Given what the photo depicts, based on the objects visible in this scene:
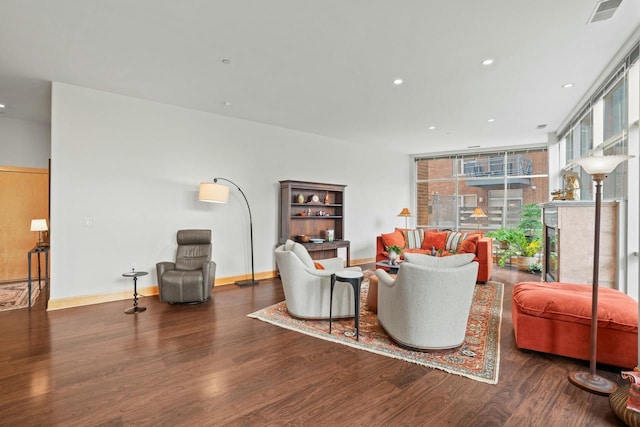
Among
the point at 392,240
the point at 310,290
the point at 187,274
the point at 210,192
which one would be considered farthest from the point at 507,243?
the point at 187,274

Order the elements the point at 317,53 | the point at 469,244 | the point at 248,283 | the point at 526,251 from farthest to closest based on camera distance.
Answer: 1. the point at 526,251
2. the point at 469,244
3. the point at 248,283
4. the point at 317,53

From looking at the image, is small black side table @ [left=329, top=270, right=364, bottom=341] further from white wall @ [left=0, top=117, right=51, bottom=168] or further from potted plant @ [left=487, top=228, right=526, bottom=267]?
white wall @ [left=0, top=117, right=51, bottom=168]

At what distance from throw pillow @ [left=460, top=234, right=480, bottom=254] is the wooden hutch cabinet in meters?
2.26

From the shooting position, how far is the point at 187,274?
4.41 meters

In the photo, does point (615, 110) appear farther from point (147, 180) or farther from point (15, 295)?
point (15, 295)

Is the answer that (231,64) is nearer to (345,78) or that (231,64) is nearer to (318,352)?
(345,78)

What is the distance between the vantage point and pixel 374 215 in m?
8.30

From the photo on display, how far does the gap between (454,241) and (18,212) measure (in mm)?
8182

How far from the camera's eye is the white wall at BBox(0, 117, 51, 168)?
5527 millimetres

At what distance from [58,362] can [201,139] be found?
3.65 m

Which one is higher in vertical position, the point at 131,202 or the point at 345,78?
the point at 345,78

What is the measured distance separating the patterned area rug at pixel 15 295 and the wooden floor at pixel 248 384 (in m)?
1.17

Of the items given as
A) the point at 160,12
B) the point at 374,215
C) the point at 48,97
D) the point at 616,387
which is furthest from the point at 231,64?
the point at 374,215

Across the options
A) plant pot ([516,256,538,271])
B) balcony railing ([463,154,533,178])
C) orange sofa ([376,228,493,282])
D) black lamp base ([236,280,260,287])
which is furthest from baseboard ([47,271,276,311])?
balcony railing ([463,154,533,178])
